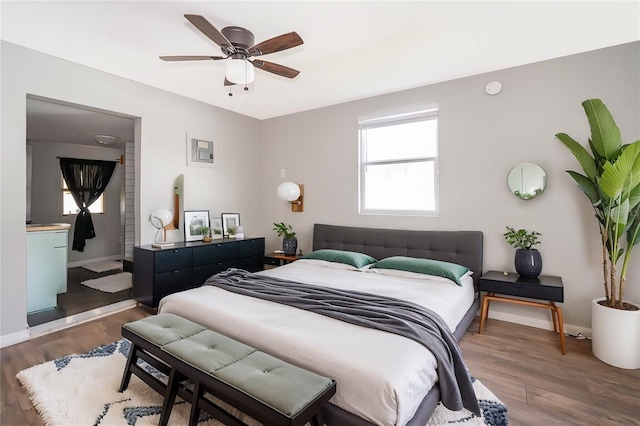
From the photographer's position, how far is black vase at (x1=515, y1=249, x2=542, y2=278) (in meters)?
2.90

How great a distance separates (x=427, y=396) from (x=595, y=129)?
2521 mm

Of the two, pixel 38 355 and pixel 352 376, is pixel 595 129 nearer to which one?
pixel 352 376

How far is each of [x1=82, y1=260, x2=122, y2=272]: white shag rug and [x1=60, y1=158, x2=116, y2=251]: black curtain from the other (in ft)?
1.35

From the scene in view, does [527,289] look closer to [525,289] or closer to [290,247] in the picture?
[525,289]

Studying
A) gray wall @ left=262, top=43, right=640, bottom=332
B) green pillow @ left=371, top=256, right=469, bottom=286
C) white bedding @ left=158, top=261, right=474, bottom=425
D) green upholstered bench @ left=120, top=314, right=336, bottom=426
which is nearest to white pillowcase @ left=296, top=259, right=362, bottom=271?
green pillow @ left=371, top=256, right=469, bottom=286

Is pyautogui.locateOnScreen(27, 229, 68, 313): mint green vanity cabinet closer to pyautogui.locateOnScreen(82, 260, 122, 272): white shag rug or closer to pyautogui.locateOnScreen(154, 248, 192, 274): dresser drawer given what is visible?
pyautogui.locateOnScreen(154, 248, 192, 274): dresser drawer

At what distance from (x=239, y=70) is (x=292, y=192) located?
2.25m

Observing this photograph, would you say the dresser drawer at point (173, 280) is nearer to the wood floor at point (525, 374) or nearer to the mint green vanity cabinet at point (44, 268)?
the wood floor at point (525, 374)

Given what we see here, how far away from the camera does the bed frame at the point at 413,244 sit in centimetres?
326

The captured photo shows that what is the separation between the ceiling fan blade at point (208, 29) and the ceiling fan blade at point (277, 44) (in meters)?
0.18

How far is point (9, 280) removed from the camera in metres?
2.75

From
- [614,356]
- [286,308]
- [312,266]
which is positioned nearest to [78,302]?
[312,266]

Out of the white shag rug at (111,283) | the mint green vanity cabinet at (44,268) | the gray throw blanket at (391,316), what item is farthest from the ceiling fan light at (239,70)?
the white shag rug at (111,283)

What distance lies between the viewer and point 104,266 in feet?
19.2
